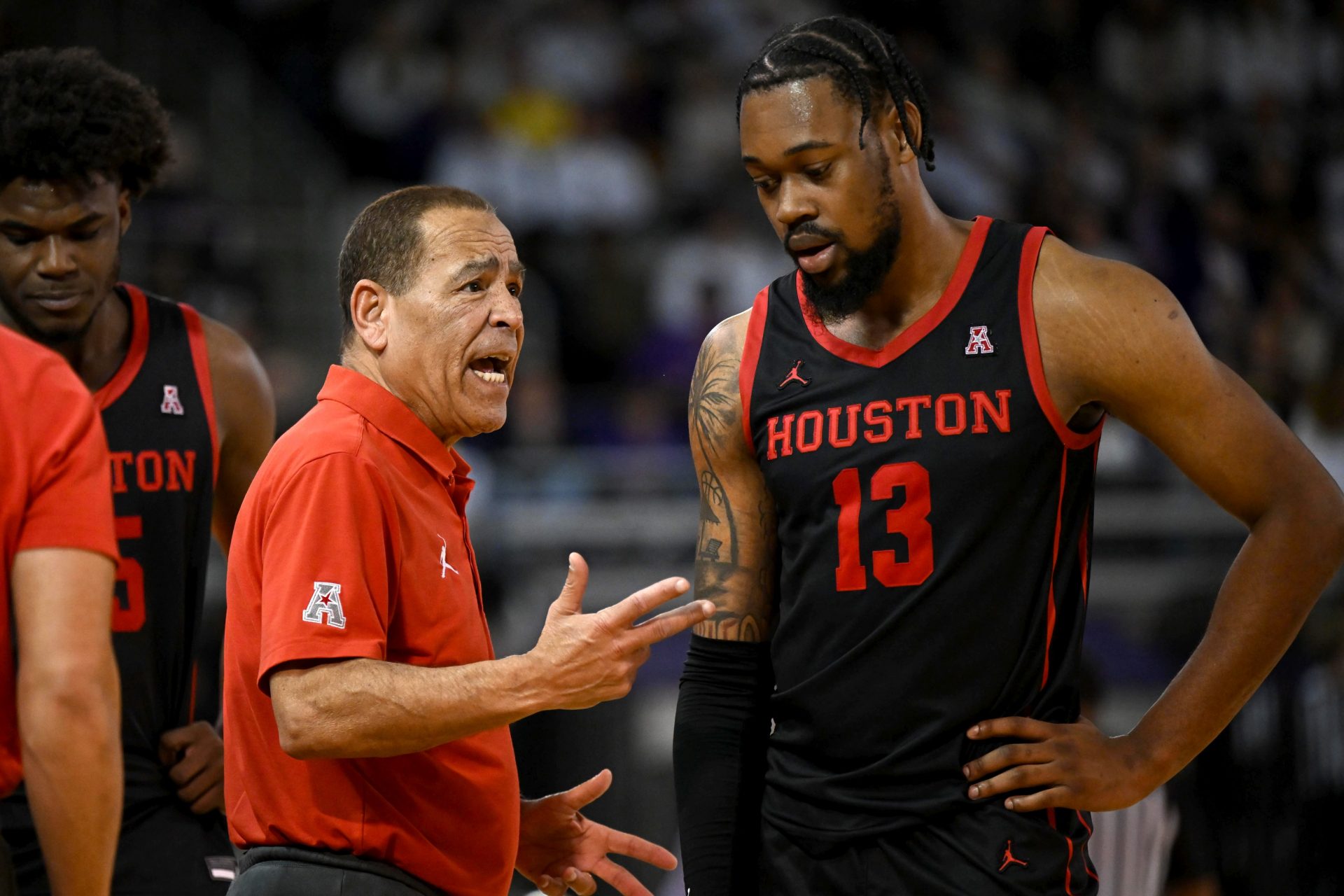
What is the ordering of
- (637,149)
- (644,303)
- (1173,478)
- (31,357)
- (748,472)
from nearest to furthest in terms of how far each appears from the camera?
1. (31,357)
2. (748,472)
3. (1173,478)
4. (644,303)
5. (637,149)

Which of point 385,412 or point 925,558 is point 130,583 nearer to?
point 385,412

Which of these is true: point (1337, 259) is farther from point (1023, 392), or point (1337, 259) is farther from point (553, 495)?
point (1023, 392)

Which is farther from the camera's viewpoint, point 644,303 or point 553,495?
point 644,303

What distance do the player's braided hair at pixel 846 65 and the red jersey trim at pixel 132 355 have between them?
1.69m

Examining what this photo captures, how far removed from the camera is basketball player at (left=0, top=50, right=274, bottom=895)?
3645 mm

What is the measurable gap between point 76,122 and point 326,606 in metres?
1.85

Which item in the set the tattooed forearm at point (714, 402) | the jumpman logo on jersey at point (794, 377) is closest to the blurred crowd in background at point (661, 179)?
the tattooed forearm at point (714, 402)

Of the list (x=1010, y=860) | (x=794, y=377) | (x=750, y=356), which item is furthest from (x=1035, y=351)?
(x=1010, y=860)

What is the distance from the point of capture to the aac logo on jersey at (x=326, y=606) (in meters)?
2.58

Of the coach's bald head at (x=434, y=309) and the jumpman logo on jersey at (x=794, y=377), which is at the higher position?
the coach's bald head at (x=434, y=309)

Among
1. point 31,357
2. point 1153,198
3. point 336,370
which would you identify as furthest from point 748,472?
point 1153,198

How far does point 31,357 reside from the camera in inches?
93.7

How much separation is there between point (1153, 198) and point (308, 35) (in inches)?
257

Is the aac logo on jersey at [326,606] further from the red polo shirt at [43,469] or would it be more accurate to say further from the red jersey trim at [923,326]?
the red jersey trim at [923,326]
